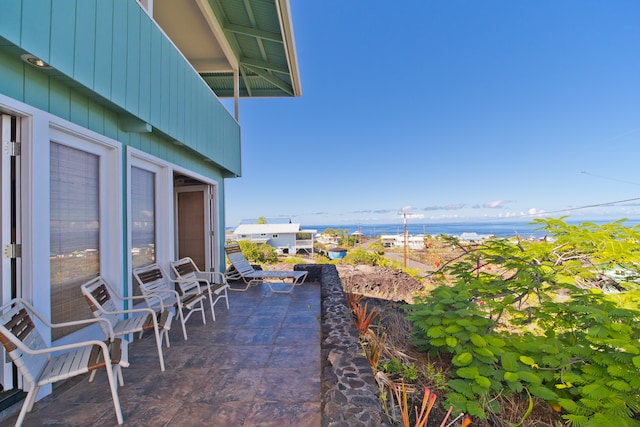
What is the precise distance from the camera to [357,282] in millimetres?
8875

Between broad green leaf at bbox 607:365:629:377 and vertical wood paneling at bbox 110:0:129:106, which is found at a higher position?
vertical wood paneling at bbox 110:0:129:106

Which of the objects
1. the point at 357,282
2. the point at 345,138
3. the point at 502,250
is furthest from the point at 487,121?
the point at 502,250

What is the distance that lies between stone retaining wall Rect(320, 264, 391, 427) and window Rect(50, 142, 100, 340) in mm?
2354

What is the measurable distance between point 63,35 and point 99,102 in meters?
0.74

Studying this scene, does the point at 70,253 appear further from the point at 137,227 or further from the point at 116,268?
the point at 137,227

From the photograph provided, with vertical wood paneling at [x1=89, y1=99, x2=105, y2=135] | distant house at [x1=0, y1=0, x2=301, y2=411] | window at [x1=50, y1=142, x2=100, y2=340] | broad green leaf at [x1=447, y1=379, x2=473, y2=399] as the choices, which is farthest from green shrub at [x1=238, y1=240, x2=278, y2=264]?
broad green leaf at [x1=447, y1=379, x2=473, y2=399]

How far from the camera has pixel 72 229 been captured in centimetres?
257

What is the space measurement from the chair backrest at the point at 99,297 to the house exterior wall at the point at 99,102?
9.0 inches

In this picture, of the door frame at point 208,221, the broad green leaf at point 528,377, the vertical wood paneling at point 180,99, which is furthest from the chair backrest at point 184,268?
the broad green leaf at point 528,377

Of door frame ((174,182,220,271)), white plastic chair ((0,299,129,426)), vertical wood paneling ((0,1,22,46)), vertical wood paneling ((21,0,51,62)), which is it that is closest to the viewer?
white plastic chair ((0,299,129,426))

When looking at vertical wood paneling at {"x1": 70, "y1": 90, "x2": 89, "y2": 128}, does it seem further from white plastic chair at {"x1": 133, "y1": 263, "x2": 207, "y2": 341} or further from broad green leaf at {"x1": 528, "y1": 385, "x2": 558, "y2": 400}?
broad green leaf at {"x1": 528, "y1": 385, "x2": 558, "y2": 400}

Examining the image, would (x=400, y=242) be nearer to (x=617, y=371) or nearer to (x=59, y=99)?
(x=617, y=371)

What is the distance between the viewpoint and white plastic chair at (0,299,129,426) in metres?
1.57

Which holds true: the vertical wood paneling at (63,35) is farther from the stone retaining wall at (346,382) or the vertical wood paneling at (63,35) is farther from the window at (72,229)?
the stone retaining wall at (346,382)
